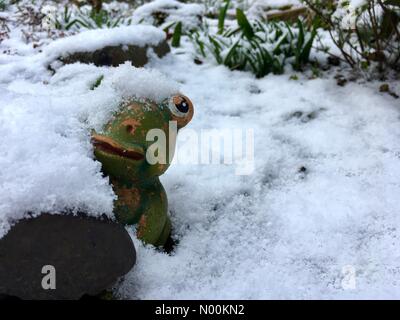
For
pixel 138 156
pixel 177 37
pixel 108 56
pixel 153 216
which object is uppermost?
pixel 138 156

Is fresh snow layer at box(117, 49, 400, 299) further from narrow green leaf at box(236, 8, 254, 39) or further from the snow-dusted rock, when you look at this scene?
narrow green leaf at box(236, 8, 254, 39)

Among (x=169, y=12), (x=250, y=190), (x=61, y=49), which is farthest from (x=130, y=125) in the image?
(x=169, y=12)

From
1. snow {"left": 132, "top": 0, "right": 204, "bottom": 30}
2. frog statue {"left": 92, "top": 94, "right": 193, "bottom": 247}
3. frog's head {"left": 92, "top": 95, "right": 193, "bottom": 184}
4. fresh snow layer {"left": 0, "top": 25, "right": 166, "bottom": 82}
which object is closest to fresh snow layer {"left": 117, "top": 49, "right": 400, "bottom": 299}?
frog statue {"left": 92, "top": 94, "right": 193, "bottom": 247}

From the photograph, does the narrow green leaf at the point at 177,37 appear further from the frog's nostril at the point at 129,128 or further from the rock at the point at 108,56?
the frog's nostril at the point at 129,128

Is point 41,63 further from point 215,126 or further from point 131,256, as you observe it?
point 131,256

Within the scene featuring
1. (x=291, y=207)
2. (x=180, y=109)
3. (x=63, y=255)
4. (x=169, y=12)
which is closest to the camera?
(x=63, y=255)

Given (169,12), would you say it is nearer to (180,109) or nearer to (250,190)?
(250,190)

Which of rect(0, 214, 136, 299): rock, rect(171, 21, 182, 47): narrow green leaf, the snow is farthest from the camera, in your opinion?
the snow
